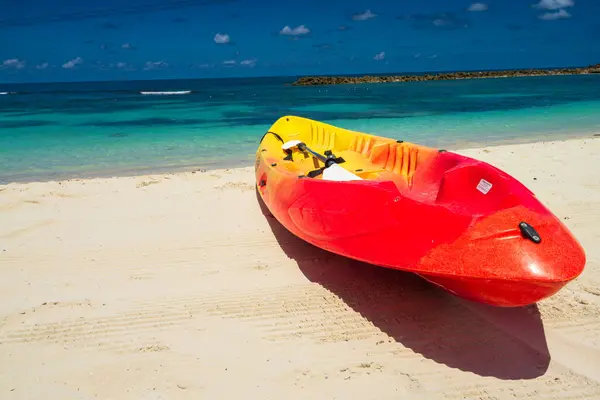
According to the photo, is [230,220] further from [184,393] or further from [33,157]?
[33,157]

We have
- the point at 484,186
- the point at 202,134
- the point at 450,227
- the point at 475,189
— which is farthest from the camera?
the point at 202,134

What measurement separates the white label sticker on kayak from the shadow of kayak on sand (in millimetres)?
793

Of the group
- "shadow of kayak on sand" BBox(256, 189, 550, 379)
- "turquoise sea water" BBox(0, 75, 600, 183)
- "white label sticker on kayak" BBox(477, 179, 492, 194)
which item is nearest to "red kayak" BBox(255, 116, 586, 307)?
"white label sticker on kayak" BBox(477, 179, 492, 194)

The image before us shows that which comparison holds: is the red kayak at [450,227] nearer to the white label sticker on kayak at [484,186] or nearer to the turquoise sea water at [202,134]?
the white label sticker on kayak at [484,186]

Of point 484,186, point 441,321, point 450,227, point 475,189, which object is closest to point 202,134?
point 475,189

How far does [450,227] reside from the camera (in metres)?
2.51

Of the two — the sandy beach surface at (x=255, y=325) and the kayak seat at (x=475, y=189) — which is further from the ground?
the kayak seat at (x=475, y=189)

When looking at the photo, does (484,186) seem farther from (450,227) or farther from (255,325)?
(255,325)

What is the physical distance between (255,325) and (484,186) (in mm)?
1905

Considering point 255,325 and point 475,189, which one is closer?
point 255,325

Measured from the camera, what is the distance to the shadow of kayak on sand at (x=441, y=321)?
8.26 feet

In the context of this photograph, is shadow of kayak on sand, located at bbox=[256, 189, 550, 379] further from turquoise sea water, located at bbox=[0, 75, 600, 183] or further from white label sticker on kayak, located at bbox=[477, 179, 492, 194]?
turquoise sea water, located at bbox=[0, 75, 600, 183]

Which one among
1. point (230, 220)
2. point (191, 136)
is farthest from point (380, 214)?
point (191, 136)

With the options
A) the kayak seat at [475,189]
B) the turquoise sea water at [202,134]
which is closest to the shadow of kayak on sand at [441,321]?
the kayak seat at [475,189]
